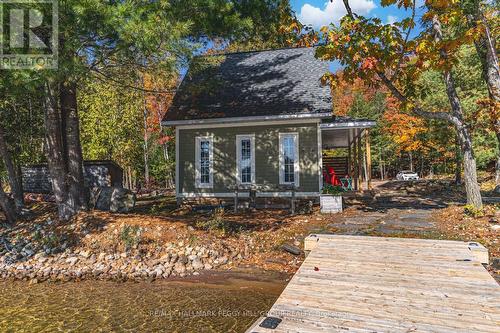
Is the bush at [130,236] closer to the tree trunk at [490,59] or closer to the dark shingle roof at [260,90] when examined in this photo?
the dark shingle roof at [260,90]

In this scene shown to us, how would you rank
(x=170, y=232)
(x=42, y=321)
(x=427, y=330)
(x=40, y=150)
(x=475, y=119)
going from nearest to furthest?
(x=427, y=330) → (x=42, y=321) → (x=170, y=232) → (x=475, y=119) → (x=40, y=150)

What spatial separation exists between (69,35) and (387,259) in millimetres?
7611

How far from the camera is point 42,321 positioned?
5.55 metres

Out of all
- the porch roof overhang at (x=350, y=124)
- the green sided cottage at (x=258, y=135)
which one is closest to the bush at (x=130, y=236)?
the green sided cottage at (x=258, y=135)

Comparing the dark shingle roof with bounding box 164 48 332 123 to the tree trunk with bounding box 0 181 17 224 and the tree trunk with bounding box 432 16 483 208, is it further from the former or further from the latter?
the tree trunk with bounding box 0 181 17 224

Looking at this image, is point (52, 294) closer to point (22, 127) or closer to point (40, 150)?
point (22, 127)

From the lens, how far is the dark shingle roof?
13679mm

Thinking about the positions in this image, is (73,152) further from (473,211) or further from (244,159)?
(473,211)

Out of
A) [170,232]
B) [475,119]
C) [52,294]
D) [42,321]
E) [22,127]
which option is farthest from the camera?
[22,127]

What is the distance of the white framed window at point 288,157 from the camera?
13.9 m

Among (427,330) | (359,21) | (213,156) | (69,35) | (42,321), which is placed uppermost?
(359,21)

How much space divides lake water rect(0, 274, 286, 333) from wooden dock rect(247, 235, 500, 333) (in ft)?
4.27

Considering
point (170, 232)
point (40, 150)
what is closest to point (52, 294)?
Answer: point (170, 232)

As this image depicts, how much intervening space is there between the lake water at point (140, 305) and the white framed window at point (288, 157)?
7.10 metres
